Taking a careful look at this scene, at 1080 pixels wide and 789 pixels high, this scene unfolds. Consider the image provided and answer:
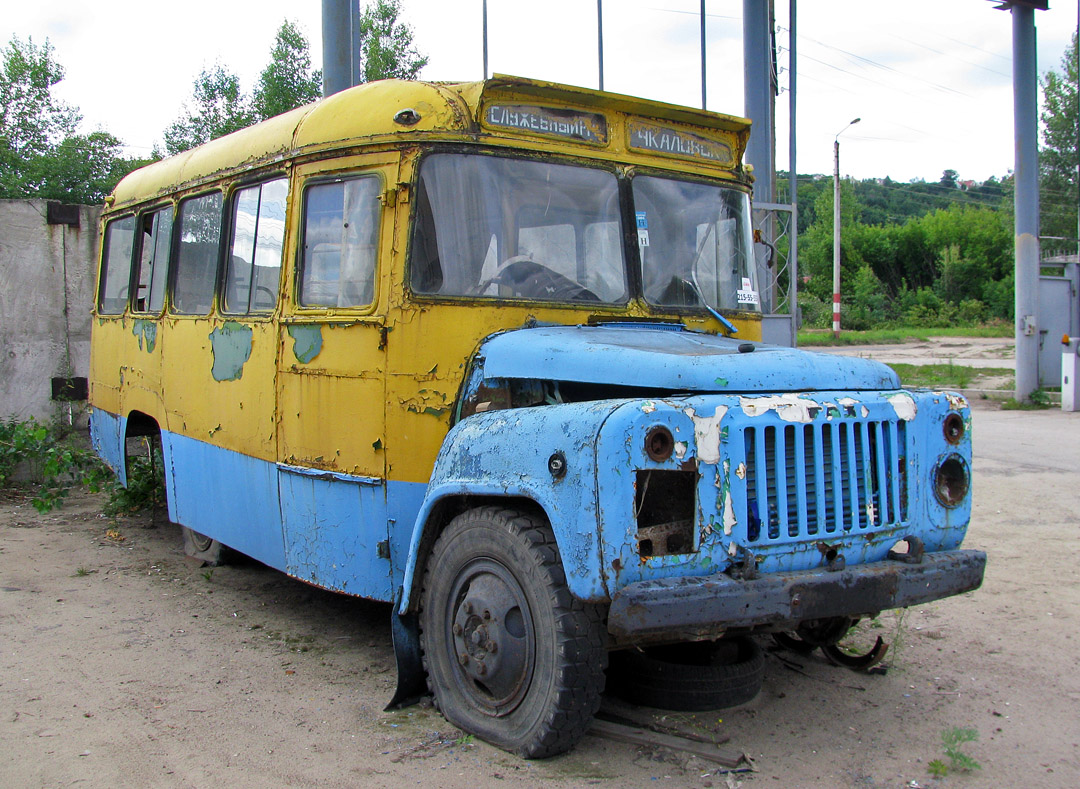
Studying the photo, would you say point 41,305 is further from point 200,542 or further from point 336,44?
point 200,542

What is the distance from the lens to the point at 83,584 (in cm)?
632

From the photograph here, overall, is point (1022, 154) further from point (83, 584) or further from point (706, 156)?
point (83, 584)

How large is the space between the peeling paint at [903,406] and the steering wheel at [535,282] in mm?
1469

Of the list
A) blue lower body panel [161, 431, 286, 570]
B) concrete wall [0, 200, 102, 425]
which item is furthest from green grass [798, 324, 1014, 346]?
blue lower body panel [161, 431, 286, 570]

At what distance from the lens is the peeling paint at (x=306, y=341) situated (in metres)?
4.77

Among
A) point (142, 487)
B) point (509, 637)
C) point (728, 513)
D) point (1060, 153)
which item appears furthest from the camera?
point (1060, 153)

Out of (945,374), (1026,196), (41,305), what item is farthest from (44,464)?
(945,374)

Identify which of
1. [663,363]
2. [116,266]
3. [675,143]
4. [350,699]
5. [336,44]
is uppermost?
[336,44]

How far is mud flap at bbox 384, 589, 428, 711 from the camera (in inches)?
164

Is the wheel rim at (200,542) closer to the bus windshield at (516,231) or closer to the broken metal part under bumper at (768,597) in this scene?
the bus windshield at (516,231)

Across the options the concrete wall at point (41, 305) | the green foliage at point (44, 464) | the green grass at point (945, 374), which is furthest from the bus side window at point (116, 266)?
the green grass at point (945, 374)

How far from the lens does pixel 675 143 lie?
5.07m

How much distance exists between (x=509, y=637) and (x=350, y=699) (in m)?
1.10

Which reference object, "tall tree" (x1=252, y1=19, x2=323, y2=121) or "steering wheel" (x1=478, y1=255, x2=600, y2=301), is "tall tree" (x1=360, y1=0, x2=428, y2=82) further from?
"steering wheel" (x1=478, y1=255, x2=600, y2=301)
